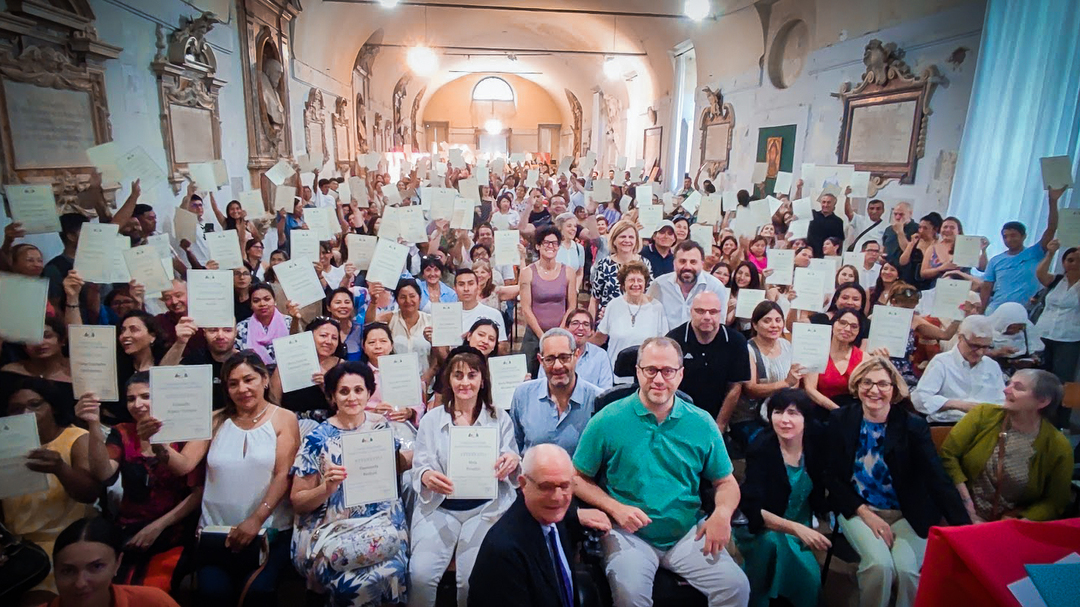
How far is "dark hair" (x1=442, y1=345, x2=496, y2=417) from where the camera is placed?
3.12 m

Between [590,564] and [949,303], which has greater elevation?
[949,303]

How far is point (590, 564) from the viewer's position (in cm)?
275

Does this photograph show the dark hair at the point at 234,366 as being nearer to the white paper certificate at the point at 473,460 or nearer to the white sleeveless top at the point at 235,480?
the white sleeveless top at the point at 235,480

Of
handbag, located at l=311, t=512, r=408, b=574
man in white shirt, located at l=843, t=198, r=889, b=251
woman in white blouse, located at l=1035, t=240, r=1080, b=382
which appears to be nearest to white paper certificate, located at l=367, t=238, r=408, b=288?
handbag, located at l=311, t=512, r=408, b=574

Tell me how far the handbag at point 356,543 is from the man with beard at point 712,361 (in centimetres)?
204

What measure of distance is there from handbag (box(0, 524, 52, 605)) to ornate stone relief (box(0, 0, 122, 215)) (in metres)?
3.24

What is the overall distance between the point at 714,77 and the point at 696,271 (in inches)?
468

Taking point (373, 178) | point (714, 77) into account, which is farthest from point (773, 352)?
point (714, 77)

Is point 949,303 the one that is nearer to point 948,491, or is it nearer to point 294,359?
point 948,491

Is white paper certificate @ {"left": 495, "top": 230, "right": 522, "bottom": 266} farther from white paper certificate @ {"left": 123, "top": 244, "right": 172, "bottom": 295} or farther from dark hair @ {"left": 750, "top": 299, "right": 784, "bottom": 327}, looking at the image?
white paper certificate @ {"left": 123, "top": 244, "right": 172, "bottom": 295}

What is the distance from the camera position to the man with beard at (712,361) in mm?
3666

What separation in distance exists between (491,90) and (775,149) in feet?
85.5

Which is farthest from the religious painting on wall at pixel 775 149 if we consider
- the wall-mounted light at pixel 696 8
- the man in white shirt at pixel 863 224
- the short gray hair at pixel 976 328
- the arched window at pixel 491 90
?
the arched window at pixel 491 90

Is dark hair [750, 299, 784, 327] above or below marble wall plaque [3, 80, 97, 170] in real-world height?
below
